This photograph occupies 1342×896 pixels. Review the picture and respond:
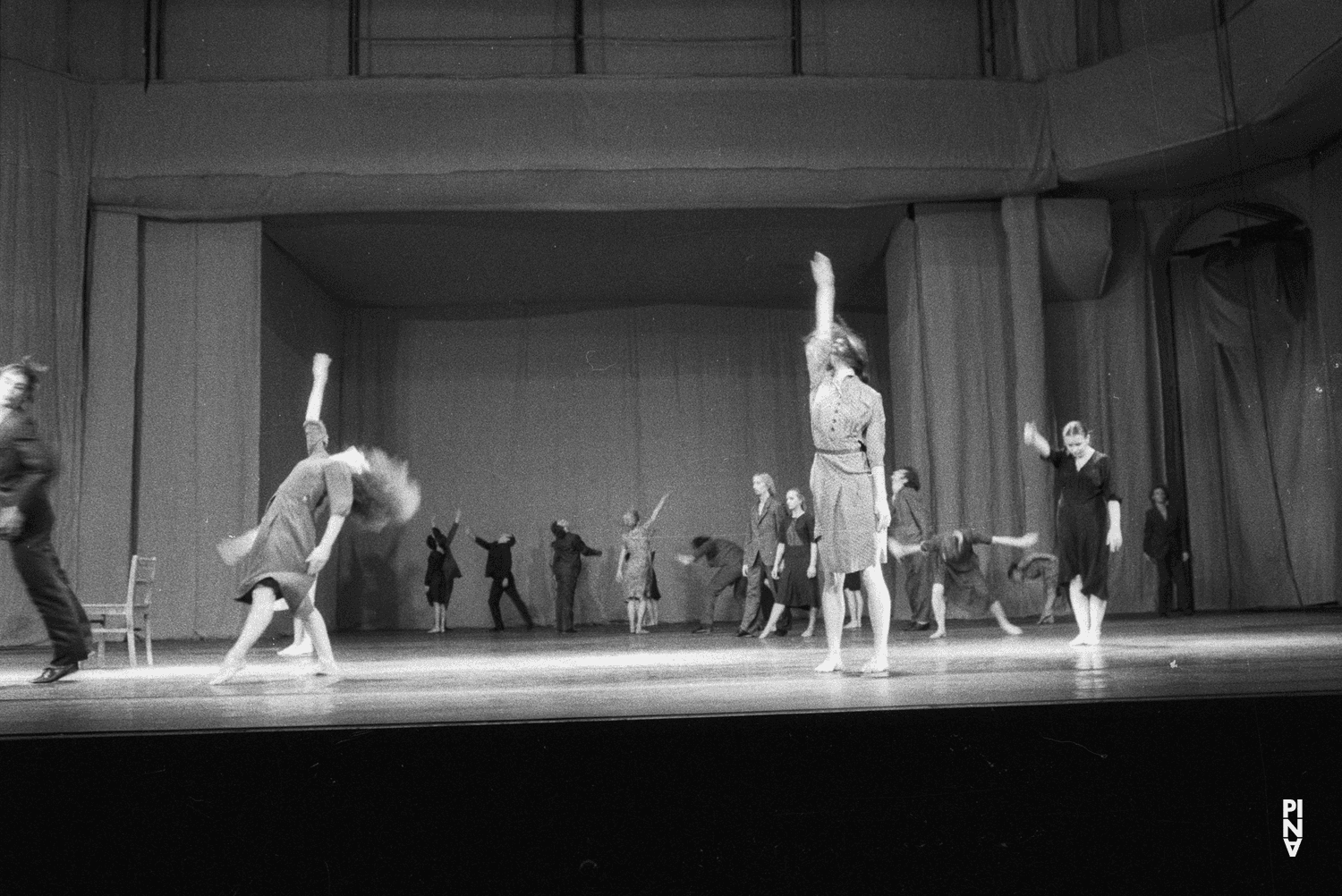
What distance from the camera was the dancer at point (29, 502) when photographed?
559 cm

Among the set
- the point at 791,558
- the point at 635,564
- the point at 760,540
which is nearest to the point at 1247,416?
the point at 791,558

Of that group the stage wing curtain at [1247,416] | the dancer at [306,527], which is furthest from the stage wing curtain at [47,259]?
the stage wing curtain at [1247,416]

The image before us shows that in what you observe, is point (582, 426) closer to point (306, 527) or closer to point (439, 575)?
point (439, 575)

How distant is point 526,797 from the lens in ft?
10.0

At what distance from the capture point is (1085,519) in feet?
24.9

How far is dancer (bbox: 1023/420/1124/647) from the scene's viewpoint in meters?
7.52

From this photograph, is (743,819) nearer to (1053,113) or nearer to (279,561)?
(279,561)

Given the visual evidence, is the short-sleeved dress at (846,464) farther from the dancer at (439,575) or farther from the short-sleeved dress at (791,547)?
the dancer at (439,575)

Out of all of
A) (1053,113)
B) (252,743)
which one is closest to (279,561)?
(252,743)

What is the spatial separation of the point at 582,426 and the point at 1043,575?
710 cm

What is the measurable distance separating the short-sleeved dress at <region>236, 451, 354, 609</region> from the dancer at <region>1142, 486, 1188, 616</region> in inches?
384

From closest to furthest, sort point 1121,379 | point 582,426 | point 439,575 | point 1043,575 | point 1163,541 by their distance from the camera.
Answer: point 1043,575, point 1163,541, point 1121,379, point 439,575, point 582,426

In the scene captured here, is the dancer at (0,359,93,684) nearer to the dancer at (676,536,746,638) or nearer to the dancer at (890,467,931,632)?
the dancer at (890,467,931,632)

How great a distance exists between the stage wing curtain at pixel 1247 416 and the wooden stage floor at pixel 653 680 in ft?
11.9
